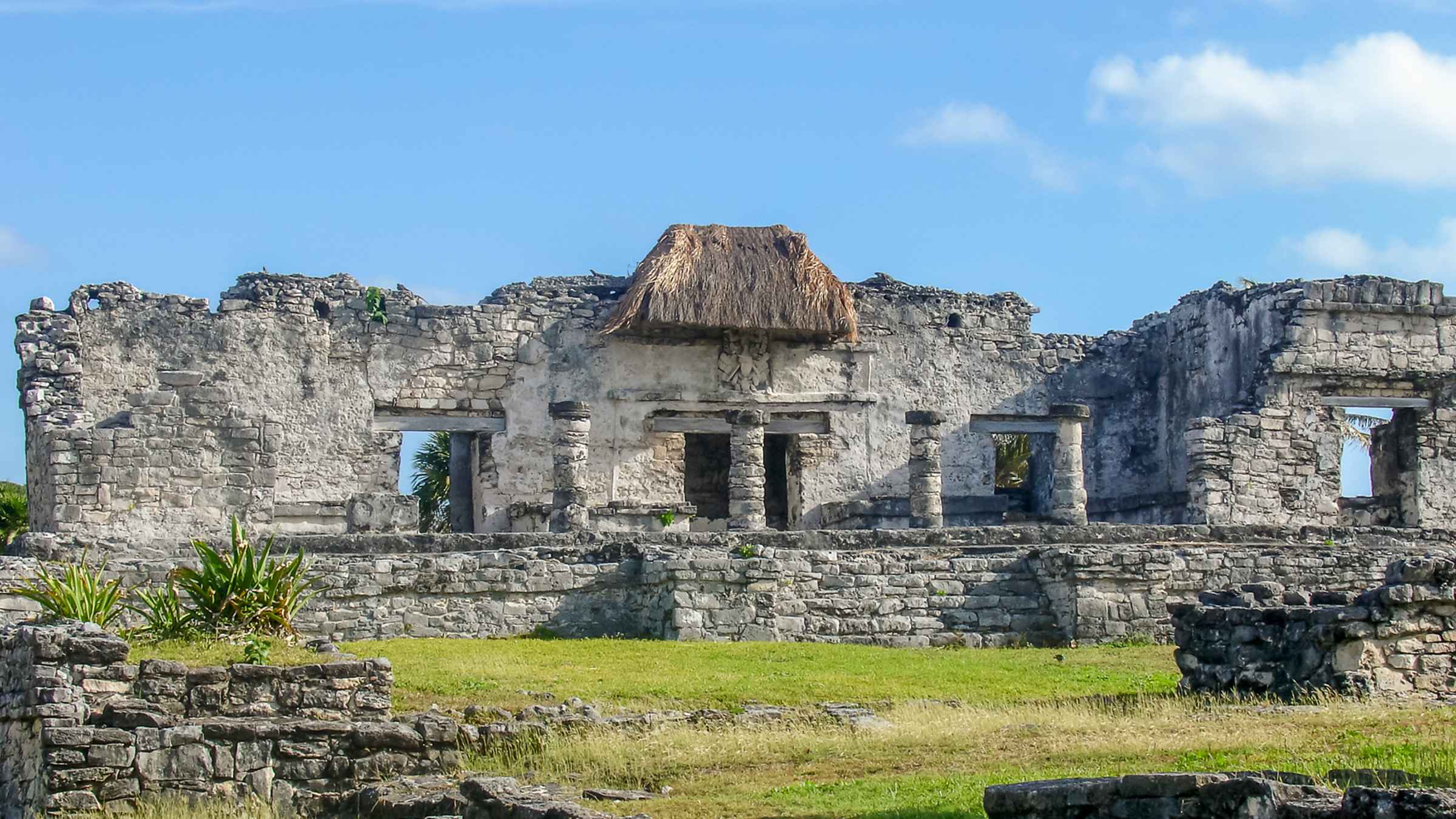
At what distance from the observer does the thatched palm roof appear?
25.7 meters

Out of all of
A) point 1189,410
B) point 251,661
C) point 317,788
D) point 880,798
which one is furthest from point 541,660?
point 1189,410

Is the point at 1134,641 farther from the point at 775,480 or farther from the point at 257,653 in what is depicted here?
the point at 775,480

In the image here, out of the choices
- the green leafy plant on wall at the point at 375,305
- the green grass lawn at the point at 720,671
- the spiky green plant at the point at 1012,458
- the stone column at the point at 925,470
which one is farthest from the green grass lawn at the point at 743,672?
the spiky green plant at the point at 1012,458

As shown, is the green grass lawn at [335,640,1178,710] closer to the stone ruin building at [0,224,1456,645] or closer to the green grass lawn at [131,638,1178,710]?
the green grass lawn at [131,638,1178,710]

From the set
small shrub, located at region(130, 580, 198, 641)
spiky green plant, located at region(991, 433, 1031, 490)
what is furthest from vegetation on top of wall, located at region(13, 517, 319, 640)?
spiky green plant, located at region(991, 433, 1031, 490)

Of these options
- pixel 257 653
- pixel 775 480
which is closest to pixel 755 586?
pixel 257 653

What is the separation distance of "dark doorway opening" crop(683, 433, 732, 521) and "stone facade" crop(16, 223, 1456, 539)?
1.27 m

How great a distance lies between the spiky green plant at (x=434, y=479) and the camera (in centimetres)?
3089

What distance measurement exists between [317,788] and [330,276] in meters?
15.3

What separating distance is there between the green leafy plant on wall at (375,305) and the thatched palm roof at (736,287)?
299cm

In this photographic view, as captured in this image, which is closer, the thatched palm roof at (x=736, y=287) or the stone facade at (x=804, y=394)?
the stone facade at (x=804, y=394)

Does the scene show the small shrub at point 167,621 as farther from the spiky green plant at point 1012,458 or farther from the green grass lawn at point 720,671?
the spiky green plant at point 1012,458

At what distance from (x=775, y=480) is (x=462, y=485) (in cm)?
492

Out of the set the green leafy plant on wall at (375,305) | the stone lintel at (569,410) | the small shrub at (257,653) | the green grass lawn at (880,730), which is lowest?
the green grass lawn at (880,730)
